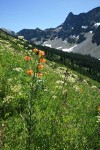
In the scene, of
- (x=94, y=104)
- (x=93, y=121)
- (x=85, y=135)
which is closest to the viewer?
(x=85, y=135)

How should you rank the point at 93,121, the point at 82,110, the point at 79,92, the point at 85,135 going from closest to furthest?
1. the point at 85,135
2. the point at 93,121
3. the point at 82,110
4. the point at 79,92

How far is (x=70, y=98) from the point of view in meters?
13.4

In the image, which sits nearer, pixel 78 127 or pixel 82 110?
pixel 78 127

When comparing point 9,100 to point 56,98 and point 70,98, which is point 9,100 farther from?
point 70,98

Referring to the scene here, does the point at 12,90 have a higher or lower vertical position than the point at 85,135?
higher

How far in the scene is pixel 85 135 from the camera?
9.20 metres

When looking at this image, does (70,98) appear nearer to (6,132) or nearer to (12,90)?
(12,90)

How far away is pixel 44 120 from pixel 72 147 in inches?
56.4

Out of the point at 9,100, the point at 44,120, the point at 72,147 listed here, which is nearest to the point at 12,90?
the point at 9,100

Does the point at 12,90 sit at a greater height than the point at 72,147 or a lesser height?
greater

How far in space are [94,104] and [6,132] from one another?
4.64m

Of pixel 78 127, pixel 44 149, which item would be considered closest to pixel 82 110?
pixel 78 127

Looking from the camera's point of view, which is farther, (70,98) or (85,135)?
(70,98)

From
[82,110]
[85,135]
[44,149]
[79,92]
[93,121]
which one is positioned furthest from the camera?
[79,92]
